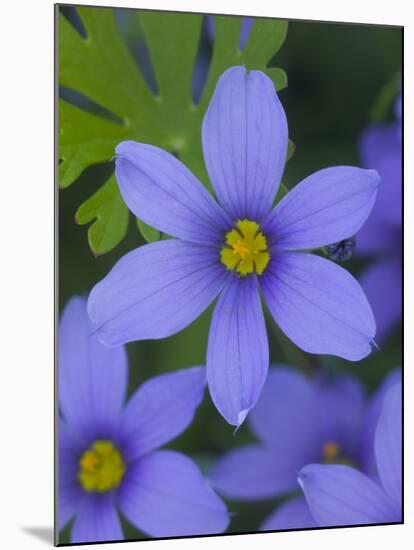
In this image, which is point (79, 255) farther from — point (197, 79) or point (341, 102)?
point (341, 102)

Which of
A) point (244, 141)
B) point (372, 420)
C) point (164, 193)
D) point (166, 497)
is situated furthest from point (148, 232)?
point (372, 420)

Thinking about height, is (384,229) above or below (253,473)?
above

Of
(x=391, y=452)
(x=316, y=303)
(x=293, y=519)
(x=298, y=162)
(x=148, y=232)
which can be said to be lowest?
(x=293, y=519)

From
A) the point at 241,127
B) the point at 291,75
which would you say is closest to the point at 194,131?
the point at 241,127

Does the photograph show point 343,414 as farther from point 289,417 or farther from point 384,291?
point 384,291

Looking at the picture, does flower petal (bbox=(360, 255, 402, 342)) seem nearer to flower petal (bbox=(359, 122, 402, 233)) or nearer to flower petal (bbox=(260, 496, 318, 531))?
flower petal (bbox=(359, 122, 402, 233))

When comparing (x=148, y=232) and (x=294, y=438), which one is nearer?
(x=148, y=232)
